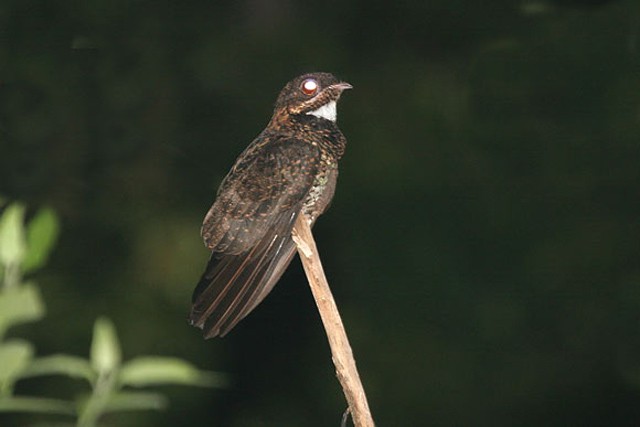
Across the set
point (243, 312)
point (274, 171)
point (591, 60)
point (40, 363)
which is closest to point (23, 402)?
point (40, 363)


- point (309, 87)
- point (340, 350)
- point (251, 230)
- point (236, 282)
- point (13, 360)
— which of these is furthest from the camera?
point (309, 87)

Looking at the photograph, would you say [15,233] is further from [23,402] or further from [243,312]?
[243,312]

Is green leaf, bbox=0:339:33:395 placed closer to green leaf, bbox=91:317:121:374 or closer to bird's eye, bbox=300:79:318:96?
Result: green leaf, bbox=91:317:121:374

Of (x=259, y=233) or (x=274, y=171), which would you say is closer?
(x=259, y=233)

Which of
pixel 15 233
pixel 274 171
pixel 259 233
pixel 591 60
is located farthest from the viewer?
pixel 591 60

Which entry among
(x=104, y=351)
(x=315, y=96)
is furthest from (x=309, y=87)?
(x=104, y=351)

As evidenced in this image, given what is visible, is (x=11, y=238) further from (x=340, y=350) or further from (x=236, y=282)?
(x=236, y=282)

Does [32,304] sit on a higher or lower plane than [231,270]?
higher

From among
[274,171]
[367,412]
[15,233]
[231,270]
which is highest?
[15,233]
